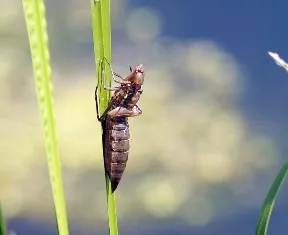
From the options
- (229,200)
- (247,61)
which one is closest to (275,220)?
(229,200)

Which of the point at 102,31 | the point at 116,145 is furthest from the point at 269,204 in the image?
the point at 116,145

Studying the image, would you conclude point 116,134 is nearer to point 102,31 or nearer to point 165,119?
point 102,31

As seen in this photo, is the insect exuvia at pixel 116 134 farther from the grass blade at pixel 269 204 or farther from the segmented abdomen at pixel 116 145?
the grass blade at pixel 269 204

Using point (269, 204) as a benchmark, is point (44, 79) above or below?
above

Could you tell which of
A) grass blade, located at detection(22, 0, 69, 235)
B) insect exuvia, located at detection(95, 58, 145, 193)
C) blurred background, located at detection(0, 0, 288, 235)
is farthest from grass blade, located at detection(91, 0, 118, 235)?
blurred background, located at detection(0, 0, 288, 235)

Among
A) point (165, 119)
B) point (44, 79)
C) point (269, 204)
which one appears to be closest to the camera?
point (44, 79)

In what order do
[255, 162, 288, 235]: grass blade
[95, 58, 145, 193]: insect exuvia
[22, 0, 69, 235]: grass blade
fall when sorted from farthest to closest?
1. [95, 58, 145, 193]: insect exuvia
2. [255, 162, 288, 235]: grass blade
3. [22, 0, 69, 235]: grass blade

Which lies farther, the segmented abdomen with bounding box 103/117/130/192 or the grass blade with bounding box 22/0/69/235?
the segmented abdomen with bounding box 103/117/130/192

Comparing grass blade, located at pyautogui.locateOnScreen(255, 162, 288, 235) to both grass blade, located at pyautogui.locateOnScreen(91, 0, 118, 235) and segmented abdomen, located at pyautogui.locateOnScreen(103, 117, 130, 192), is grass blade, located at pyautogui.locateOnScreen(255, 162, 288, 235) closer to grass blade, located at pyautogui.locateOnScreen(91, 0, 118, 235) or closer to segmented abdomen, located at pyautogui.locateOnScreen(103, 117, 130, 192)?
grass blade, located at pyautogui.locateOnScreen(91, 0, 118, 235)
